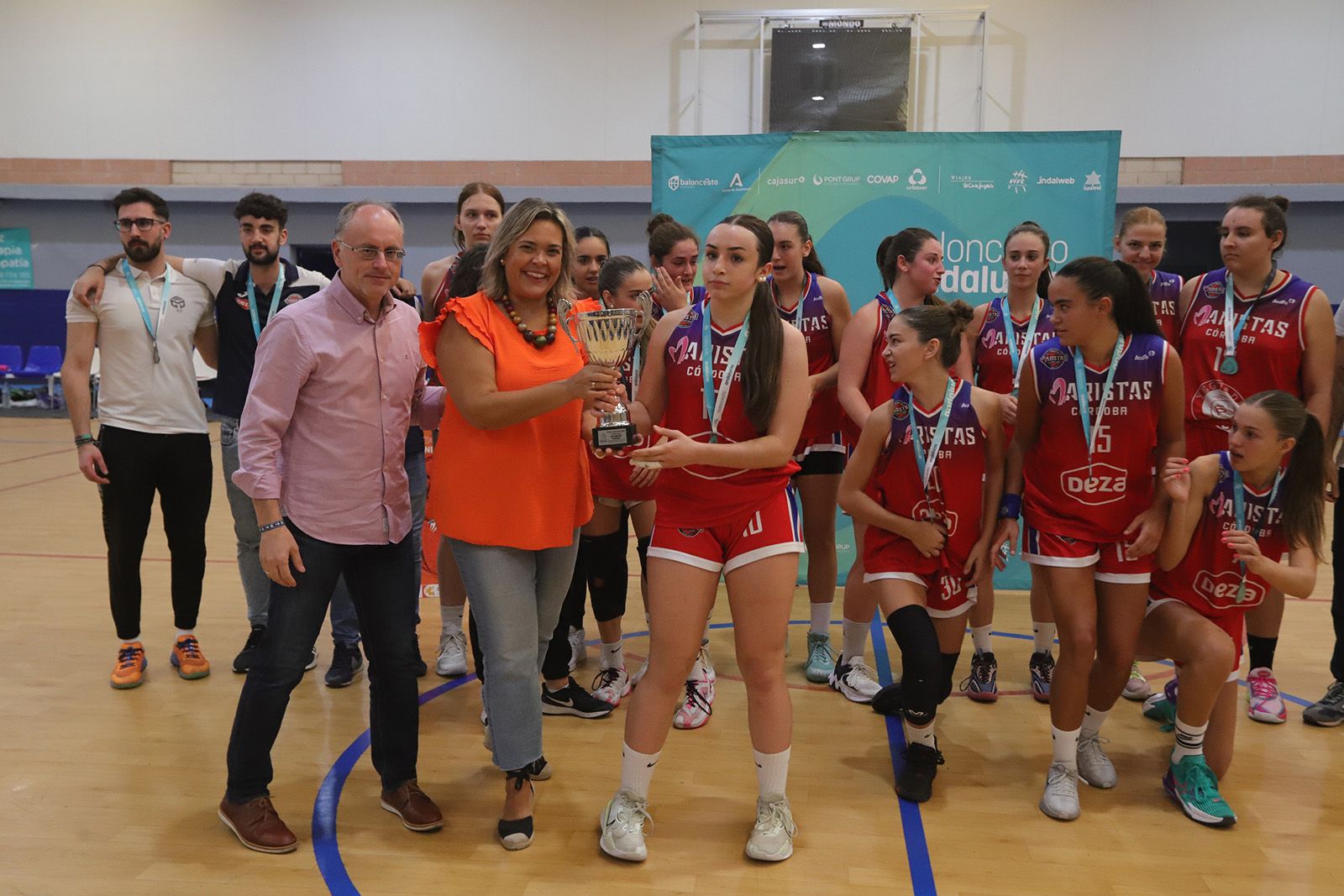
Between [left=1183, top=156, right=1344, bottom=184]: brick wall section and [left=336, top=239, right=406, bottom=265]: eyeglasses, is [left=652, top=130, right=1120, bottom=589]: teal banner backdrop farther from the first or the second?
[left=1183, top=156, right=1344, bottom=184]: brick wall section

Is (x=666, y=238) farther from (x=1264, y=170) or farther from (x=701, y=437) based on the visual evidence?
(x=1264, y=170)

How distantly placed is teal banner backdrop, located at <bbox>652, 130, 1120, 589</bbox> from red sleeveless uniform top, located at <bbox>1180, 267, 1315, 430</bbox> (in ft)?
5.77

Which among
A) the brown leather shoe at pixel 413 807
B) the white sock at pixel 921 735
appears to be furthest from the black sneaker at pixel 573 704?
the white sock at pixel 921 735

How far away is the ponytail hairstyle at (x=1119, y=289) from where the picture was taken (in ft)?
9.66

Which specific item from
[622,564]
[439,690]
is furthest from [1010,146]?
[439,690]

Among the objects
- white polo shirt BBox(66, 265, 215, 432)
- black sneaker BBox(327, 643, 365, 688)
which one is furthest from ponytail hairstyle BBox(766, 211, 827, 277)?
black sneaker BBox(327, 643, 365, 688)

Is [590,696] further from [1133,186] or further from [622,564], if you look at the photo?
[1133,186]

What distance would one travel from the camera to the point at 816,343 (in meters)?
4.14

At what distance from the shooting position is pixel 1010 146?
5.41 metres

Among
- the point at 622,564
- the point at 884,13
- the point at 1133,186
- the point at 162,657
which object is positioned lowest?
the point at 162,657

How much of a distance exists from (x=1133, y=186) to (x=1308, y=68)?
7.61ft

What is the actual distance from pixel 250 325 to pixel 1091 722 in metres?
3.52

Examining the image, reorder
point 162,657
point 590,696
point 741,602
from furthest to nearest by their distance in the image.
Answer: point 162,657, point 590,696, point 741,602

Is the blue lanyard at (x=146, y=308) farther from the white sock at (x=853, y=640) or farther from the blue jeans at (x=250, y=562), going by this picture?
the white sock at (x=853, y=640)
